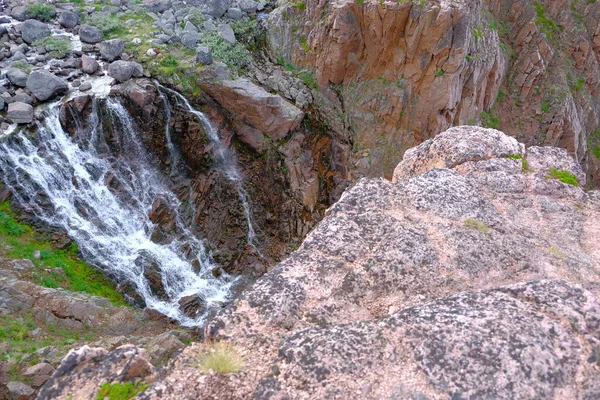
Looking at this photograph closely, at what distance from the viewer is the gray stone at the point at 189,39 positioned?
19.6m

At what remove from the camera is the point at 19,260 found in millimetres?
13250

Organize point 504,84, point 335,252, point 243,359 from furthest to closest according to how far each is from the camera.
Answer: point 504,84 → point 335,252 → point 243,359

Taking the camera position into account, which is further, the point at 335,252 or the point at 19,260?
the point at 19,260

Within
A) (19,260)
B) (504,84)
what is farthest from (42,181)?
(504,84)

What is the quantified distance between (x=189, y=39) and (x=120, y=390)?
17.8 m

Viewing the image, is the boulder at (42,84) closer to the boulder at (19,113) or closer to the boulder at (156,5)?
the boulder at (19,113)

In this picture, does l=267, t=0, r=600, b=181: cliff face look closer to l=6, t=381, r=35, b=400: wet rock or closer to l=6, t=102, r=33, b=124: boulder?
l=6, t=102, r=33, b=124: boulder

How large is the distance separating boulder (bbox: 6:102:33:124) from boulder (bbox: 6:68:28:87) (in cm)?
112

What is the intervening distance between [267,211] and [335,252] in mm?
13897

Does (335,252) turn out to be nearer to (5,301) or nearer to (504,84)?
(5,301)

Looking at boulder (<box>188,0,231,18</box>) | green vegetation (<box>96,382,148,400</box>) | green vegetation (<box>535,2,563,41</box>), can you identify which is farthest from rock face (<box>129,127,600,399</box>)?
green vegetation (<box>535,2,563,41</box>)

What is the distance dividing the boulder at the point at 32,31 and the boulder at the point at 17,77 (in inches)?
103

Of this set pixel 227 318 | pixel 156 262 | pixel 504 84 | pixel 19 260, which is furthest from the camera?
pixel 504 84

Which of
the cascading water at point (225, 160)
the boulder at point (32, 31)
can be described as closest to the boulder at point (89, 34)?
the boulder at point (32, 31)
